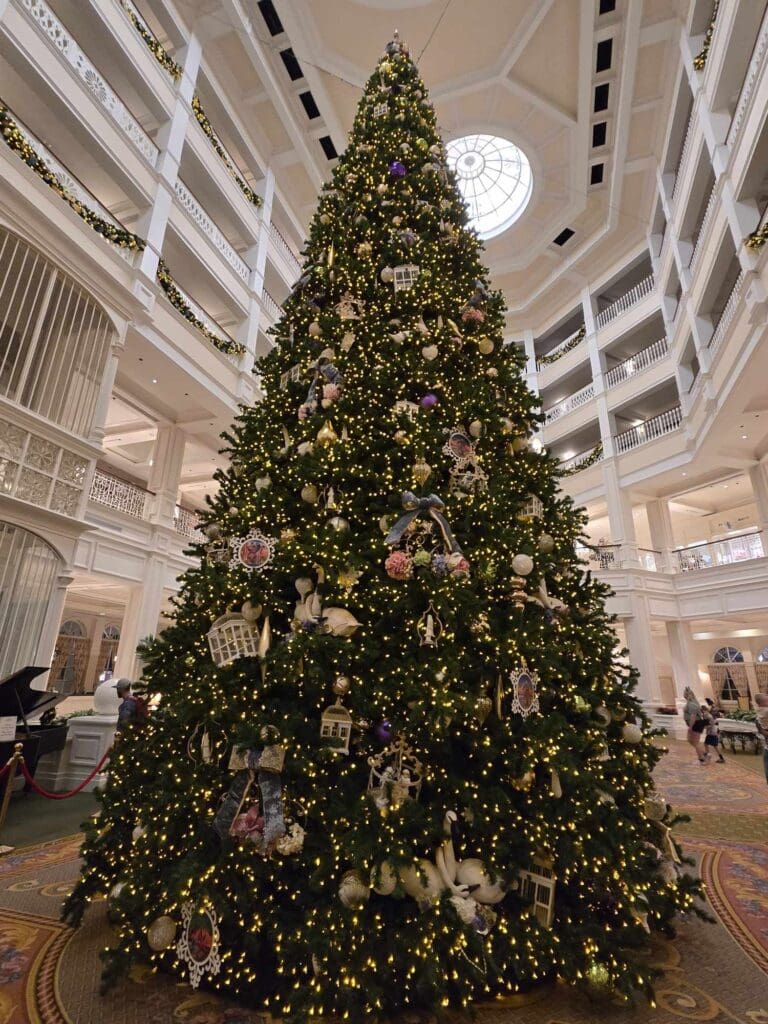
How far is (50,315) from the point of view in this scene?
694cm

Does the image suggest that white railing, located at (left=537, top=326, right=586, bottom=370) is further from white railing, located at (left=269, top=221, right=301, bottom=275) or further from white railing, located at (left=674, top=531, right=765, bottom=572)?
white railing, located at (left=269, top=221, right=301, bottom=275)

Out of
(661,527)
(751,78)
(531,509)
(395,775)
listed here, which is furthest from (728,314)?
(395,775)

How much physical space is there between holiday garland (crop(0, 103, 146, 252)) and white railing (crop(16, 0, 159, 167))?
71.3 inches

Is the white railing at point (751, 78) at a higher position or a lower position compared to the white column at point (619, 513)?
higher

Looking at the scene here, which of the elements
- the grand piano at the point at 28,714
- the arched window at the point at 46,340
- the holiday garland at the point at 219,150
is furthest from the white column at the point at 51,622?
the holiday garland at the point at 219,150

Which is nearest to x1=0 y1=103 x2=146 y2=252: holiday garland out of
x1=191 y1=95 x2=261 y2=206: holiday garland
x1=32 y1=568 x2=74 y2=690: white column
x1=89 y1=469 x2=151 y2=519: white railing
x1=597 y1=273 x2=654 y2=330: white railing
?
x1=89 y1=469 x2=151 y2=519: white railing

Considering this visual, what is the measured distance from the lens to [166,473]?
1130 cm

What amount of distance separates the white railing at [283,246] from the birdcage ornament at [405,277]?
11.9 meters

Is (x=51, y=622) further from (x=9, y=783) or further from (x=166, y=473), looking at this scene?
(x=166, y=473)

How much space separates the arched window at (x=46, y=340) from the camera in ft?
20.8

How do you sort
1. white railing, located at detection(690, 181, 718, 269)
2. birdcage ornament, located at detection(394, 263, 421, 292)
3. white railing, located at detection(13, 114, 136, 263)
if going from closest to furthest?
birdcage ornament, located at detection(394, 263, 421, 292)
white railing, located at detection(13, 114, 136, 263)
white railing, located at detection(690, 181, 718, 269)

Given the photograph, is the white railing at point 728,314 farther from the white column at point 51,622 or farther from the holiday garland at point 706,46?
the white column at point 51,622

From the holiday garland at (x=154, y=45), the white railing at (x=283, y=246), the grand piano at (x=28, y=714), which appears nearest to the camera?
the grand piano at (x=28, y=714)

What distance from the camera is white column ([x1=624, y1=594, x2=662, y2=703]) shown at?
43.3 feet
